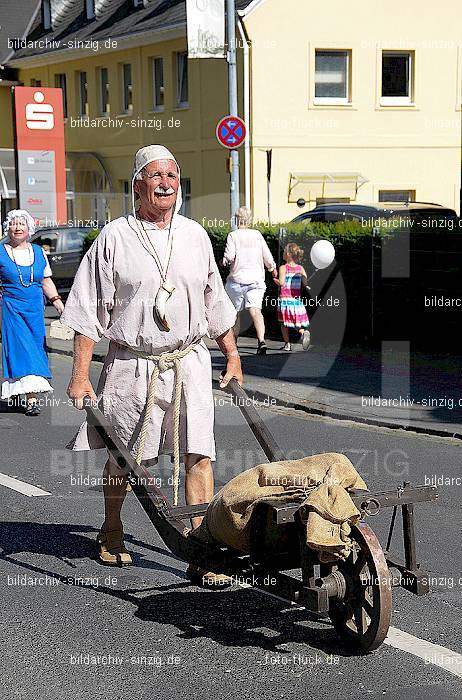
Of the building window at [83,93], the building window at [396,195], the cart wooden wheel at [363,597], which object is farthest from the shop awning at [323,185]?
the cart wooden wheel at [363,597]

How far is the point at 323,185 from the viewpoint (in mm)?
34438

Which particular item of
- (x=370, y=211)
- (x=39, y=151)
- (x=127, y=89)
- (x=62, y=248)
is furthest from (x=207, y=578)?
(x=127, y=89)

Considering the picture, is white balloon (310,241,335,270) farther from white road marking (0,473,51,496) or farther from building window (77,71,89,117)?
building window (77,71,89,117)

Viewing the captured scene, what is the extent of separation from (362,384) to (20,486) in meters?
5.60

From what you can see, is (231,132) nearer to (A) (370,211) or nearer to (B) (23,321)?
(A) (370,211)

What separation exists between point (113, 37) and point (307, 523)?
3659 cm

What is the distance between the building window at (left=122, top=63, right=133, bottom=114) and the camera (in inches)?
1566

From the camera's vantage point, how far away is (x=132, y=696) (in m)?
4.56

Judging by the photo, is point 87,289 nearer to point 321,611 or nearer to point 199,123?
point 321,611

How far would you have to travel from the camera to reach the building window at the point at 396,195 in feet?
116

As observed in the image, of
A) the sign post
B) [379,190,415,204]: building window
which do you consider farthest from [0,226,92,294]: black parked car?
[379,190,415,204]: building window

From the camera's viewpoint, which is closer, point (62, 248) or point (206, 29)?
point (206, 29)

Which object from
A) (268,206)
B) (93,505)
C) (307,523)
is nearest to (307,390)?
(93,505)

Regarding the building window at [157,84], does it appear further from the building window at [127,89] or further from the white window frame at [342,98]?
the white window frame at [342,98]
